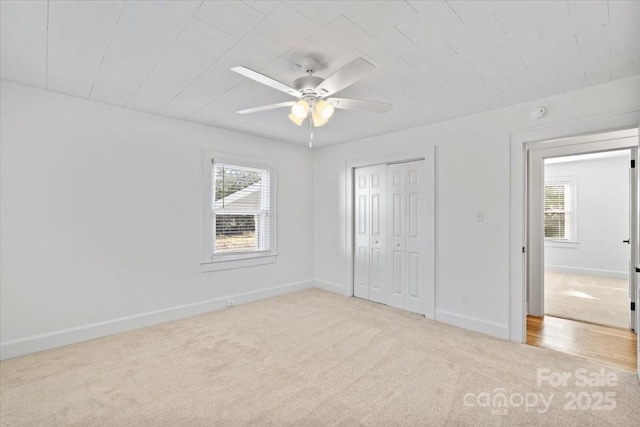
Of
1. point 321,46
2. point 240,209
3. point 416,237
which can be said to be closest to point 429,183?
point 416,237

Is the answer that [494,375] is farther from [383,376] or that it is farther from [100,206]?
[100,206]

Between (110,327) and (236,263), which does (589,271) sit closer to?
(236,263)

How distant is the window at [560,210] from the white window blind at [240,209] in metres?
6.53

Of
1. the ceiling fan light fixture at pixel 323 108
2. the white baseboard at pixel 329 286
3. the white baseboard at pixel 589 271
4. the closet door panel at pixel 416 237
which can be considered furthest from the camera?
the white baseboard at pixel 589 271

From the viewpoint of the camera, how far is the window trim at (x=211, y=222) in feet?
13.1

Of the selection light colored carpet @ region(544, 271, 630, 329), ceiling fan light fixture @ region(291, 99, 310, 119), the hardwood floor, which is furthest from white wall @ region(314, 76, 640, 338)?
ceiling fan light fixture @ region(291, 99, 310, 119)

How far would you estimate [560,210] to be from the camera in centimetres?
692

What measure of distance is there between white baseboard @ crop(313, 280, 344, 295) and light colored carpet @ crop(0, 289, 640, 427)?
143cm

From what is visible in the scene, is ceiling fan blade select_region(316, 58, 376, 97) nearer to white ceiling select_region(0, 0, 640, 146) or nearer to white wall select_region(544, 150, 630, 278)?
white ceiling select_region(0, 0, 640, 146)

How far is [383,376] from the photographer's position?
2.44 metres

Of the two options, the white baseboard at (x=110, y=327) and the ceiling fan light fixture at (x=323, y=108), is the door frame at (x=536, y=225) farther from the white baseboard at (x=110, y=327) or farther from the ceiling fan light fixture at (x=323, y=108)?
the white baseboard at (x=110, y=327)

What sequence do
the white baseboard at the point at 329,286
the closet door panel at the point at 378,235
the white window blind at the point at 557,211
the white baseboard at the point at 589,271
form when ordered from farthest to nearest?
the white window blind at the point at 557,211, the white baseboard at the point at 589,271, the white baseboard at the point at 329,286, the closet door panel at the point at 378,235

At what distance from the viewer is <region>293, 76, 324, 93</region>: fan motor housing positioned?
2179 millimetres

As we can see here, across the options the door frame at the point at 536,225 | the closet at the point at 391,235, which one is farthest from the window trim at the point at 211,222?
the door frame at the point at 536,225
